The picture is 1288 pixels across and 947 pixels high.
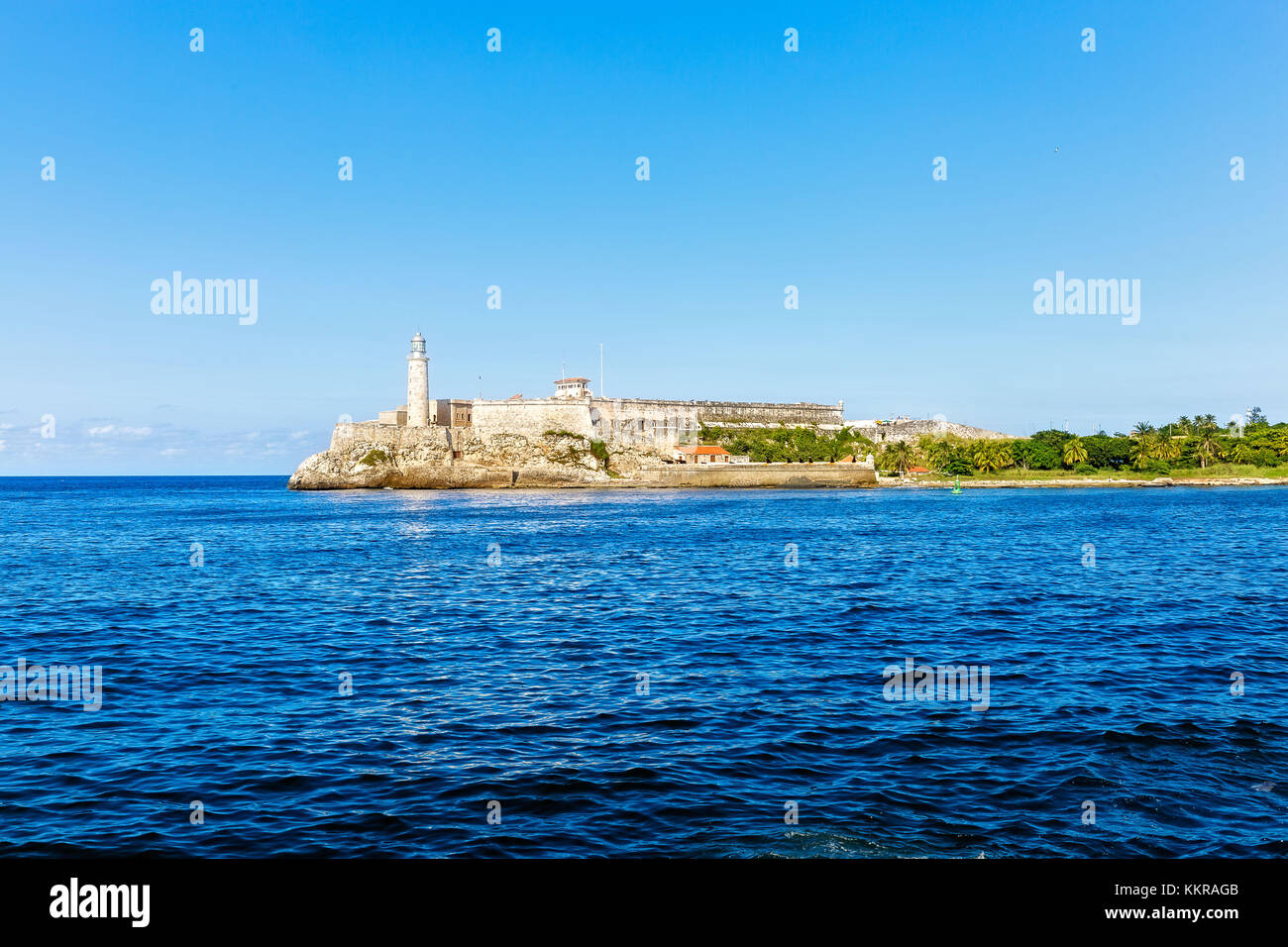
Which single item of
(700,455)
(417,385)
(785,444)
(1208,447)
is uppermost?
(417,385)

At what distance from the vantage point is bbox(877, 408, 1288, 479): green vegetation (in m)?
122

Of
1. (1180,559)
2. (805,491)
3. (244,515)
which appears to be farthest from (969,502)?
(244,515)

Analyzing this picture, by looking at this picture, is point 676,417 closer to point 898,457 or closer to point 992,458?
point 898,457

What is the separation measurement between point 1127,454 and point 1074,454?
7.18 metres

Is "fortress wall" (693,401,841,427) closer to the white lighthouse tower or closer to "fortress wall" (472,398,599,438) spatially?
"fortress wall" (472,398,599,438)

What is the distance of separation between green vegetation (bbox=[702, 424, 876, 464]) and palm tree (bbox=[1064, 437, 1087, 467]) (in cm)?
2894

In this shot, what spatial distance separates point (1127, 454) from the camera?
412ft

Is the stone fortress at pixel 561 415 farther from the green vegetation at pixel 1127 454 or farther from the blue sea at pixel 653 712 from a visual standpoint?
the blue sea at pixel 653 712

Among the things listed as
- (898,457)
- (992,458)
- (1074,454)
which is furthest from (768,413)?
(1074,454)

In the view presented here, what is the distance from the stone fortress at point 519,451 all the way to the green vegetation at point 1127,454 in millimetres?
17418

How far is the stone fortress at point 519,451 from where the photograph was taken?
116m

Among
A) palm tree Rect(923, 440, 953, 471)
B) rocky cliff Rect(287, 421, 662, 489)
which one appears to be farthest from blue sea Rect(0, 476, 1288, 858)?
palm tree Rect(923, 440, 953, 471)

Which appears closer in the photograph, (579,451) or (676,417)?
(579,451)
